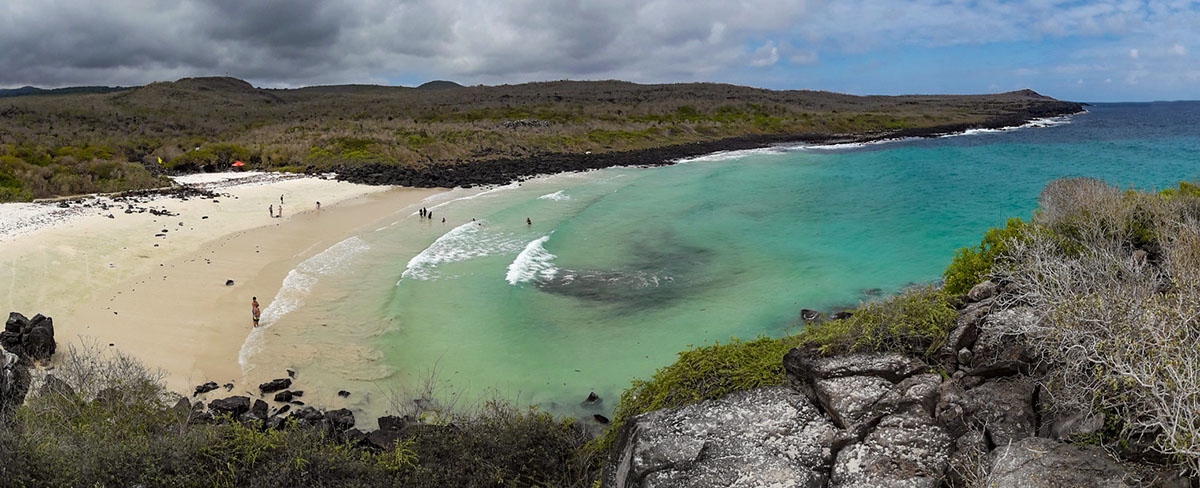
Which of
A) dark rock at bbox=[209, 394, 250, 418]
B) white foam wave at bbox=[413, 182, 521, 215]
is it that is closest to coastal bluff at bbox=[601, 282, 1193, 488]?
dark rock at bbox=[209, 394, 250, 418]

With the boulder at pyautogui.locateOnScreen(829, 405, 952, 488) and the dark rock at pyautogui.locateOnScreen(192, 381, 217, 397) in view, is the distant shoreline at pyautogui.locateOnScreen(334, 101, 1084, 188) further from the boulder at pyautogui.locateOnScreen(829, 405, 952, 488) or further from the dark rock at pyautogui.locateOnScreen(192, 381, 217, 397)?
the boulder at pyautogui.locateOnScreen(829, 405, 952, 488)

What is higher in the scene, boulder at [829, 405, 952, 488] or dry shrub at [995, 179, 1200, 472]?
dry shrub at [995, 179, 1200, 472]

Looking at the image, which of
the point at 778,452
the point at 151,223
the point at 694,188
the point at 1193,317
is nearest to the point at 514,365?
the point at 778,452

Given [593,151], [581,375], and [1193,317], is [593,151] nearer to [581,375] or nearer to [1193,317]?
[581,375]

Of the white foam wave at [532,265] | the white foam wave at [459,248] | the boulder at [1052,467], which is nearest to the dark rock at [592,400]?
the boulder at [1052,467]

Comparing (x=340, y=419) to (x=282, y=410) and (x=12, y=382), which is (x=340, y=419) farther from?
(x=12, y=382)
